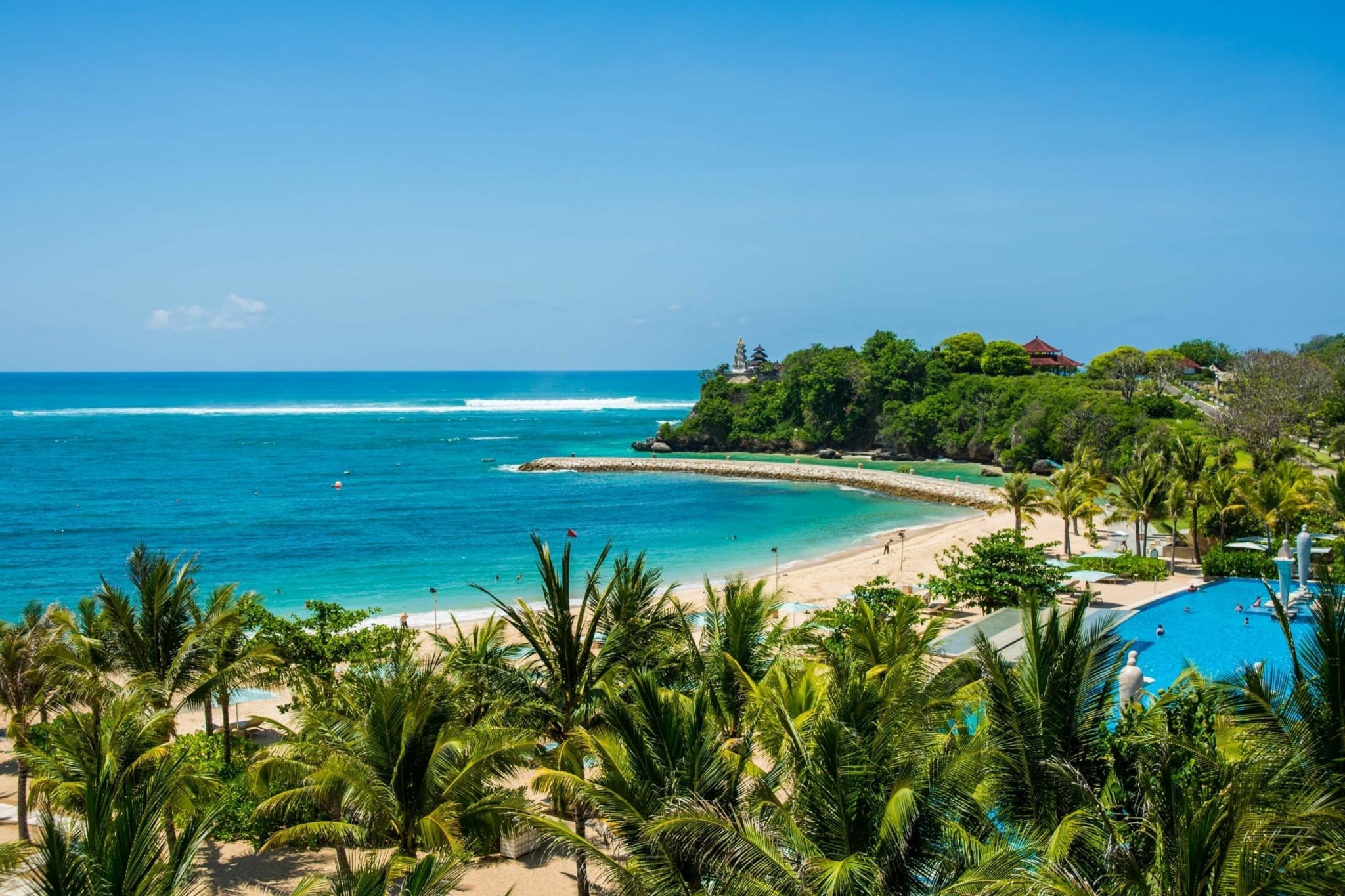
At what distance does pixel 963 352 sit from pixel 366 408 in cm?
9879

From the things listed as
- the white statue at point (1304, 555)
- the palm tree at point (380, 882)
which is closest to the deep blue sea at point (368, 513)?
the white statue at point (1304, 555)

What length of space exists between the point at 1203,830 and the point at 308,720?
9788 mm

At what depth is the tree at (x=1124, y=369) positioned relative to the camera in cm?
7412

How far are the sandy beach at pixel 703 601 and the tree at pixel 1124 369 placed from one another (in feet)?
85.7

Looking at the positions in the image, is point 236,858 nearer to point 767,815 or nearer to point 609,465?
point 767,815

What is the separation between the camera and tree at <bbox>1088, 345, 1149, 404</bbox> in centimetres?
7412

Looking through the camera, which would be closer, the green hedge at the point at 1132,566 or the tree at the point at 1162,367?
the green hedge at the point at 1132,566

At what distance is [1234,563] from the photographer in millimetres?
29172

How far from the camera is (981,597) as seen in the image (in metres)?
26.5

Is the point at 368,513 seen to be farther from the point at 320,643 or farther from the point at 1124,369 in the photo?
the point at 1124,369

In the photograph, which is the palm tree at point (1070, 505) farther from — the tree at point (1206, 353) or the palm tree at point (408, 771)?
the tree at point (1206, 353)

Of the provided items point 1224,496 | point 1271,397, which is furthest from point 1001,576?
point 1271,397

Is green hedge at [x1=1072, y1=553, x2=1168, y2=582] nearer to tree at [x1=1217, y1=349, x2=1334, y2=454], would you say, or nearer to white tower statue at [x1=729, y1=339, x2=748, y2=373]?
tree at [x1=1217, y1=349, x2=1334, y2=454]

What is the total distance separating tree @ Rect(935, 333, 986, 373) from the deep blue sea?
34.1m
